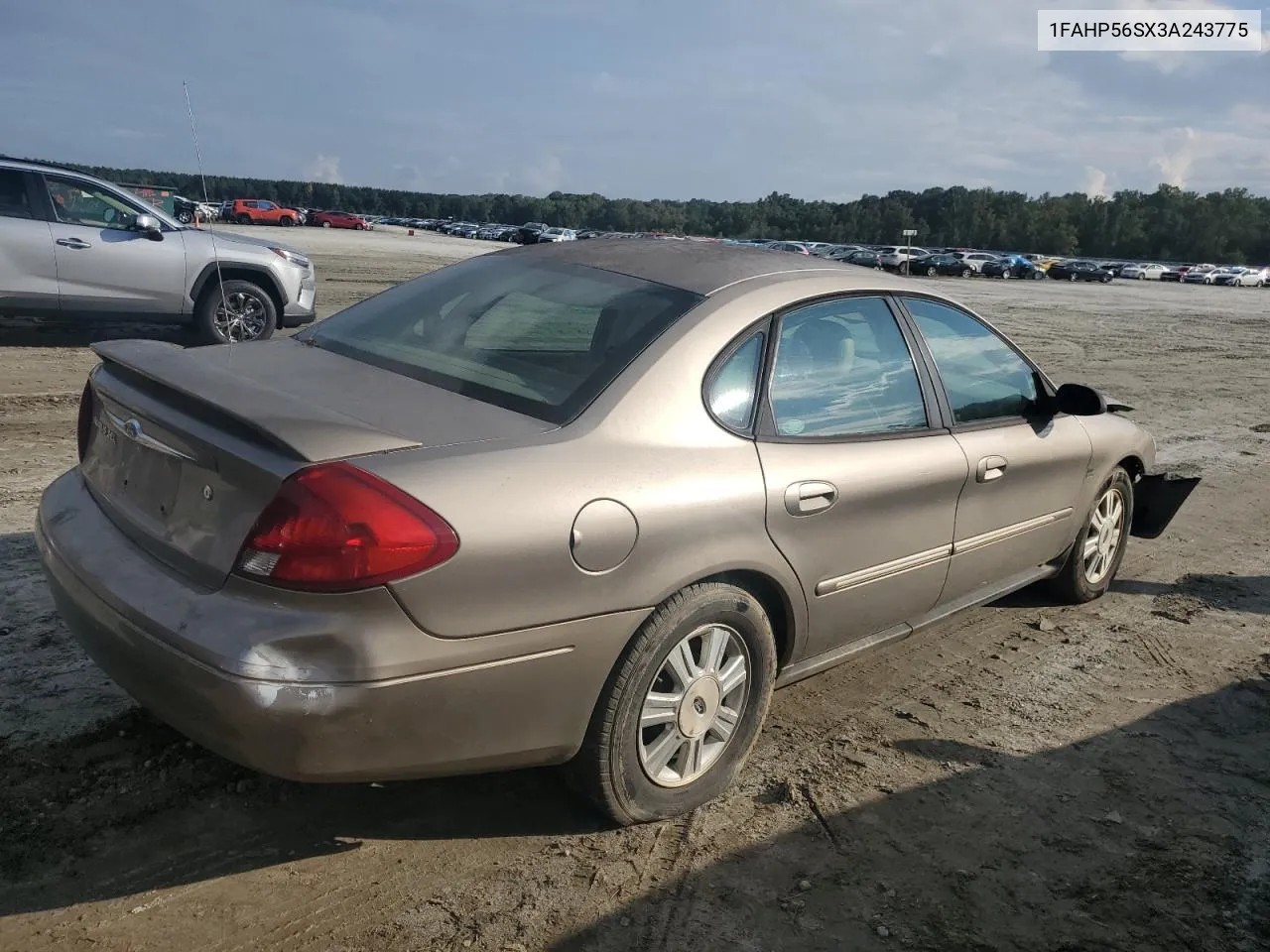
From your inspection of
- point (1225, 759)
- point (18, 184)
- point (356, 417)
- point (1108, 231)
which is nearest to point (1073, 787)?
point (1225, 759)

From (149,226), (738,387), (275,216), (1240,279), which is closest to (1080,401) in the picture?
(738,387)

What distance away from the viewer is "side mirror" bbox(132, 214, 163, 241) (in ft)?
32.6

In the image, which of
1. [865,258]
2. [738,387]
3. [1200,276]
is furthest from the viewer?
[1200,276]

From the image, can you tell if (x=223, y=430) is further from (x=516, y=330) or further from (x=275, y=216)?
(x=275, y=216)

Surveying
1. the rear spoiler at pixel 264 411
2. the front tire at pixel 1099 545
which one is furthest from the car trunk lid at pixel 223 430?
the front tire at pixel 1099 545

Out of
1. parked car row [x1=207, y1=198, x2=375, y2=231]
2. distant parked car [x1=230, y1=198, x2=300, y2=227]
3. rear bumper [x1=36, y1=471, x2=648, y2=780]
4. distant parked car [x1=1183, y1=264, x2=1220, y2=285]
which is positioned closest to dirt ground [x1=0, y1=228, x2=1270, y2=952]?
rear bumper [x1=36, y1=471, x2=648, y2=780]

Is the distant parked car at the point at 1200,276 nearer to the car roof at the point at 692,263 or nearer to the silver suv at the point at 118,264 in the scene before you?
the silver suv at the point at 118,264

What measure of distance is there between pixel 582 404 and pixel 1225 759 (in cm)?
266

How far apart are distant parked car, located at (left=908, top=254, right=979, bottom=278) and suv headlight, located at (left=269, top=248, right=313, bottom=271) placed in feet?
162

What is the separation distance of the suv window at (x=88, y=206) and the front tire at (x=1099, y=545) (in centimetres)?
889

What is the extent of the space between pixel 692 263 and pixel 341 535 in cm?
177

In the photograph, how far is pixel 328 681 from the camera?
232 centimetres

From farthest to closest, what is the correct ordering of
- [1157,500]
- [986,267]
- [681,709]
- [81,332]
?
[986,267]
[81,332]
[1157,500]
[681,709]

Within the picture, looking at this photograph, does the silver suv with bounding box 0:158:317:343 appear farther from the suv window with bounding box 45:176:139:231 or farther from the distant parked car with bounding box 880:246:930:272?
the distant parked car with bounding box 880:246:930:272
